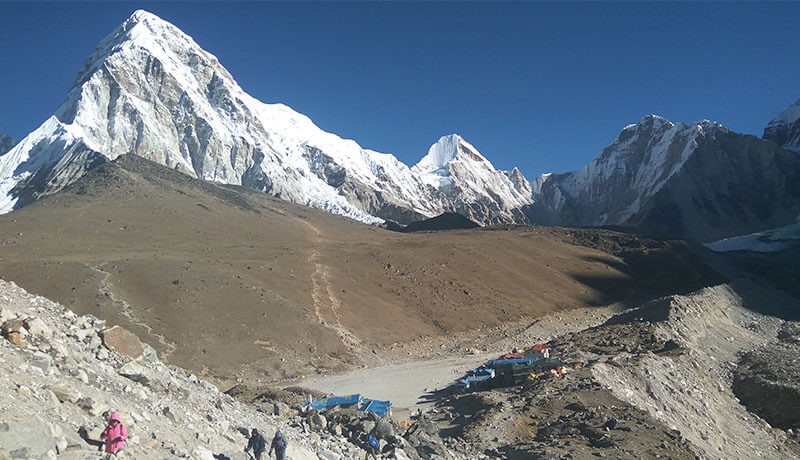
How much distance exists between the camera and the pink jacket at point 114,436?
33.4 ft

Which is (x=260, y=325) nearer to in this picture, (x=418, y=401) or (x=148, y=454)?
(x=418, y=401)

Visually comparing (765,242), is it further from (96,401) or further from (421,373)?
(96,401)

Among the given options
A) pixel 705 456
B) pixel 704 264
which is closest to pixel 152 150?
pixel 704 264

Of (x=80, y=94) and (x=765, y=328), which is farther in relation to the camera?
(x=80, y=94)

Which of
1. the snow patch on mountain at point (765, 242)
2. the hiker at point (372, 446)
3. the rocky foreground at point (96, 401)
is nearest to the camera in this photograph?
the rocky foreground at point (96, 401)

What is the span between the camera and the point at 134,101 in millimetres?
199375

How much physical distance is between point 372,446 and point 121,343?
810cm

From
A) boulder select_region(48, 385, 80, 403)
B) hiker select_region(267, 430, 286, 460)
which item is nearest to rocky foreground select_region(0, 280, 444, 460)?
boulder select_region(48, 385, 80, 403)

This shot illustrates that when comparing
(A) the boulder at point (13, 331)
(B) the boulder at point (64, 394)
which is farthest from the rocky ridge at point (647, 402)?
(A) the boulder at point (13, 331)

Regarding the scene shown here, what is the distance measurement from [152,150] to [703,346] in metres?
184

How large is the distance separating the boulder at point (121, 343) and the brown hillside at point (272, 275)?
72.0 feet

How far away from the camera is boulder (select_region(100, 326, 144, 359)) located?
54.6 ft

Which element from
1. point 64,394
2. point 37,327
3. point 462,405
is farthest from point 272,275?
point 64,394

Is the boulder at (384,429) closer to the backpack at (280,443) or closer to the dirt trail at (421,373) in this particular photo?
the backpack at (280,443)
